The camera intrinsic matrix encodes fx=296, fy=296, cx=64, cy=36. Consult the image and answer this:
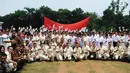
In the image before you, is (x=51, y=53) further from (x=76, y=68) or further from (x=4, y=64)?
(x=4, y=64)

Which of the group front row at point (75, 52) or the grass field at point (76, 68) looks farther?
the group front row at point (75, 52)

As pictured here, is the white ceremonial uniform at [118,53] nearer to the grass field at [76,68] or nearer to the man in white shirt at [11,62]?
the grass field at [76,68]

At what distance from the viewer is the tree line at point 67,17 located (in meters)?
41.1

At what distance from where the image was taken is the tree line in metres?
41.1

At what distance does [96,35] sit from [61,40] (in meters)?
2.43

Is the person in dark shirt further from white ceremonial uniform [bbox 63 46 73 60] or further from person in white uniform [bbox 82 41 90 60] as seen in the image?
person in white uniform [bbox 82 41 90 60]

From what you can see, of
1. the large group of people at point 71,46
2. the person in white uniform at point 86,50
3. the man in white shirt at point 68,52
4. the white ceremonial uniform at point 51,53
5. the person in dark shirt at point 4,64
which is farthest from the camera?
the person in white uniform at point 86,50

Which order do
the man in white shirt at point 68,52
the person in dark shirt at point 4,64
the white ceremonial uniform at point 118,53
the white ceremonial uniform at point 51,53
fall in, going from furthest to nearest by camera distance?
the white ceremonial uniform at point 118,53 < the man in white shirt at point 68,52 < the white ceremonial uniform at point 51,53 < the person in dark shirt at point 4,64

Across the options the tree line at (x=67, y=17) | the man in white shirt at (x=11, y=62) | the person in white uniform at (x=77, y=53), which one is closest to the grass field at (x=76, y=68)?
the man in white shirt at (x=11, y=62)

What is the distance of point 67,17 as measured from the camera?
4791 cm

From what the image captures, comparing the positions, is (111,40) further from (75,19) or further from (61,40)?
(75,19)

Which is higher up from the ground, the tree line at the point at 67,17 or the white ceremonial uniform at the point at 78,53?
the tree line at the point at 67,17

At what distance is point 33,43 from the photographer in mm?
13648

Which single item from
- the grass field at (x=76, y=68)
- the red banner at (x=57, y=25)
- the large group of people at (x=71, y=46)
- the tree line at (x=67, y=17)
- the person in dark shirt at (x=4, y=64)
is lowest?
the grass field at (x=76, y=68)
